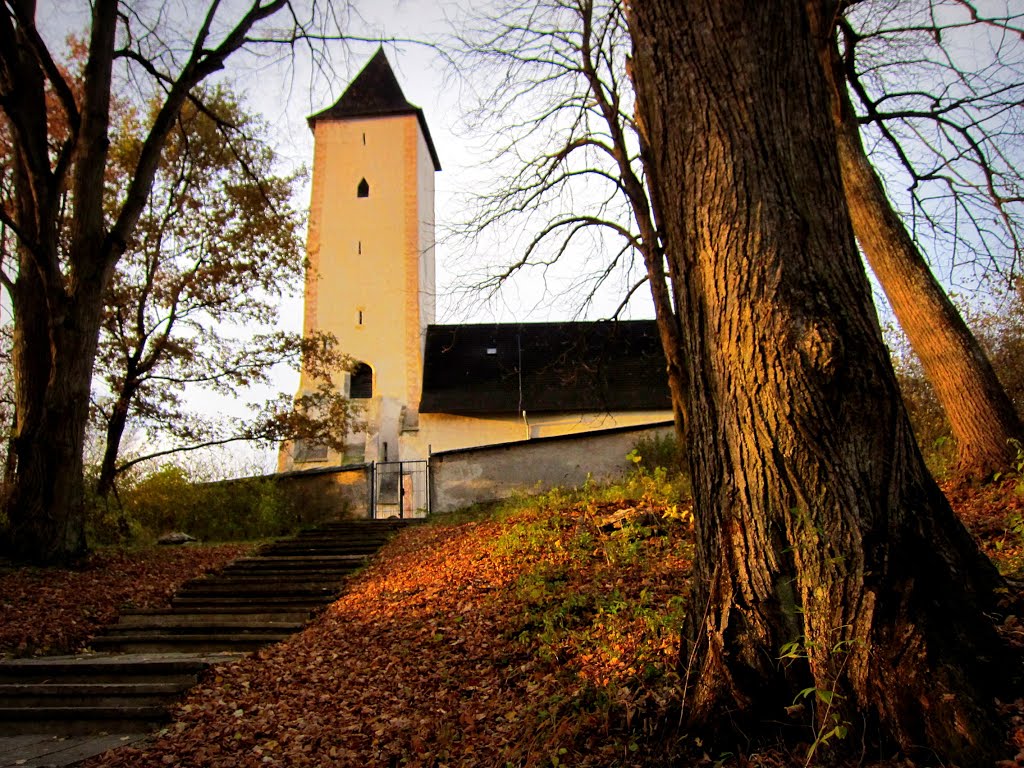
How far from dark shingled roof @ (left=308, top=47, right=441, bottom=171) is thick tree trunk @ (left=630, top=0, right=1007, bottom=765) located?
28.4 meters

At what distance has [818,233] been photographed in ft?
10.1

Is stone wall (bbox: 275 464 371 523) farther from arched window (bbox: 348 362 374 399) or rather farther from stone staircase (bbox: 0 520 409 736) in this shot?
arched window (bbox: 348 362 374 399)

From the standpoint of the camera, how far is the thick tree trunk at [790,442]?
109 inches

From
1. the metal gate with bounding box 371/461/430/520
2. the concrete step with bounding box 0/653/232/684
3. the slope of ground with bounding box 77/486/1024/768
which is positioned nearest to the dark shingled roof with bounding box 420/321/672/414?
the metal gate with bounding box 371/461/430/520

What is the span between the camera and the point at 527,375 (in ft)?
80.2

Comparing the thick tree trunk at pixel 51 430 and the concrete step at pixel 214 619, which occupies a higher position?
the thick tree trunk at pixel 51 430

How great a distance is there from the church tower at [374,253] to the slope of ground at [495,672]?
1749cm

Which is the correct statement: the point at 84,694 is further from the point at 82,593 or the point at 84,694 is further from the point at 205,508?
the point at 205,508

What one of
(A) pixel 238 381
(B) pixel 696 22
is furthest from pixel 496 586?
(A) pixel 238 381

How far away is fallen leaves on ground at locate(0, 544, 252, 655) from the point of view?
24.1 ft

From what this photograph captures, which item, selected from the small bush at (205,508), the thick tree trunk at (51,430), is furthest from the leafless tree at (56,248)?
the small bush at (205,508)

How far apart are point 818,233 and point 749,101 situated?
653 mm

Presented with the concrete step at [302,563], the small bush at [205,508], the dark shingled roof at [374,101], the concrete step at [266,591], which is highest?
the dark shingled roof at [374,101]

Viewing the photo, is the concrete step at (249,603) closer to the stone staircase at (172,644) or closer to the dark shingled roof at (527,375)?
the stone staircase at (172,644)
